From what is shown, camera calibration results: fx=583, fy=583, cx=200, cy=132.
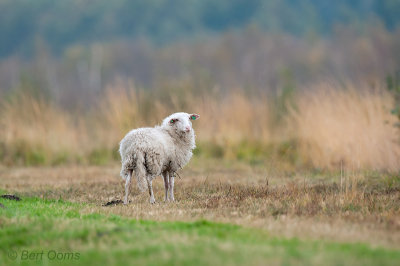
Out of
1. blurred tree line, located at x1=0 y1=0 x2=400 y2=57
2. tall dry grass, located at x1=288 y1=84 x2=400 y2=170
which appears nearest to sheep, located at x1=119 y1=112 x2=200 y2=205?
tall dry grass, located at x1=288 y1=84 x2=400 y2=170

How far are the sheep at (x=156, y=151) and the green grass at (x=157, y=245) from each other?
5.12 feet

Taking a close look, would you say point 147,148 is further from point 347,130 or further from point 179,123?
point 347,130

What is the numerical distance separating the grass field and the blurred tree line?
71.4m

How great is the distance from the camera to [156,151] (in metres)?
8.55

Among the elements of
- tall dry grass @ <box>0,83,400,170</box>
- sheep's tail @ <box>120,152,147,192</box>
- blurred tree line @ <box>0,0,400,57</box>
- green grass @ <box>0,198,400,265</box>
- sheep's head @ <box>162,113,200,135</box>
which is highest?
blurred tree line @ <box>0,0,400,57</box>

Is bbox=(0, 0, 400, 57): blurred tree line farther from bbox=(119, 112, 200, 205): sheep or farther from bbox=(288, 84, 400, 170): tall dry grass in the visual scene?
bbox=(119, 112, 200, 205): sheep

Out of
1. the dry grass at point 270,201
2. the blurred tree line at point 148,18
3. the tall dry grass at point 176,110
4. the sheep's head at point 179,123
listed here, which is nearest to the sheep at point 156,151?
the sheep's head at point 179,123

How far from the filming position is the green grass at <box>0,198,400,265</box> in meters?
4.92

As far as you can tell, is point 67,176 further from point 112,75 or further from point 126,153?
point 112,75

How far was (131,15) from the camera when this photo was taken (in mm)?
94812

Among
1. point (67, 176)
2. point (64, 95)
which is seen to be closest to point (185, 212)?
point (67, 176)

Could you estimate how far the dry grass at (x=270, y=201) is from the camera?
638 cm

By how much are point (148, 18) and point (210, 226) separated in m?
90.3

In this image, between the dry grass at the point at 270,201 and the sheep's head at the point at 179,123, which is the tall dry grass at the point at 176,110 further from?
the sheep's head at the point at 179,123
